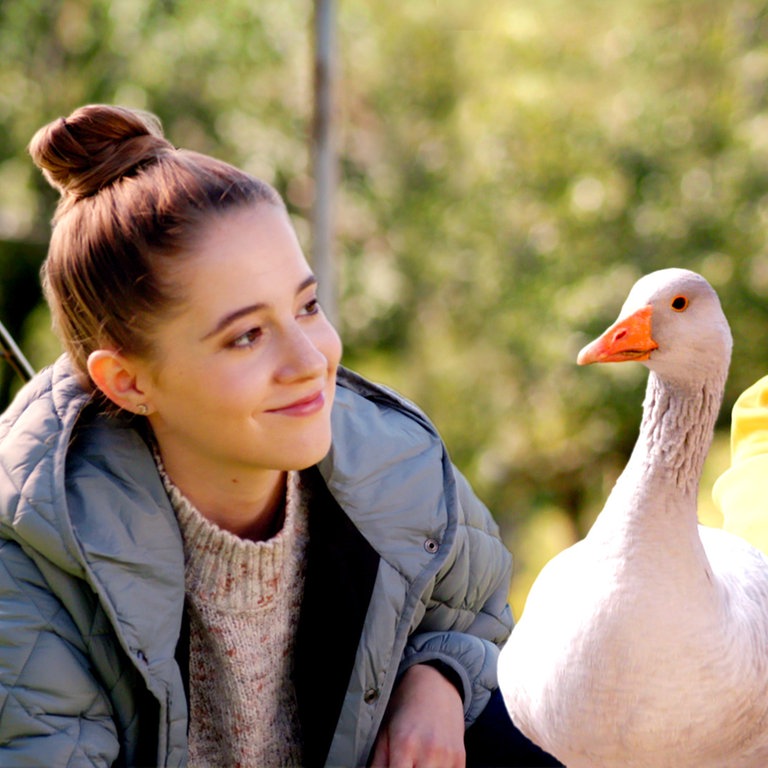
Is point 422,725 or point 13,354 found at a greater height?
point 13,354

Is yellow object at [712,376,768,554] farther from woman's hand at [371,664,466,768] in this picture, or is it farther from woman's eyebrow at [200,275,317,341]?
woman's eyebrow at [200,275,317,341]

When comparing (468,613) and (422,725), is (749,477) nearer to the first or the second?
(468,613)

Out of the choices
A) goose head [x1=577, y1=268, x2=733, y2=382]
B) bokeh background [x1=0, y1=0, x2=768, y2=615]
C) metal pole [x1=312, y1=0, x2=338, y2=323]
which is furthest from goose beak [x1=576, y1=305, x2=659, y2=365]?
bokeh background [x1=0, y1=0, x2=768, y2=615]

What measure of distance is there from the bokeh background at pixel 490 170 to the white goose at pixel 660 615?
13.7 feet

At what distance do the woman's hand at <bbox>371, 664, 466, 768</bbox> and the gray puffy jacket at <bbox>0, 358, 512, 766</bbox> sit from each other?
1.2 inches

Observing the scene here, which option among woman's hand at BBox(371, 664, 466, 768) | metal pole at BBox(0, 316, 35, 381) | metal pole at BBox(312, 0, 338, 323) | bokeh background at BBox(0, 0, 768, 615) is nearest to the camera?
woman's hand at BBox(371, 664, 466, 768)

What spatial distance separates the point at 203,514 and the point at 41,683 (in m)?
0.31

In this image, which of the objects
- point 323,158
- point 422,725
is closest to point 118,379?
point 422,725

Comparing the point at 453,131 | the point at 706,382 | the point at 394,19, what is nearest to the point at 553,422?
the point at 453,131

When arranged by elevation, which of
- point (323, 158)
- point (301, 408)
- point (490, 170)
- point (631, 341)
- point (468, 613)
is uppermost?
point (631, 341)

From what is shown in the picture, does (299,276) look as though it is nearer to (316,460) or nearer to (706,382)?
(316,460)

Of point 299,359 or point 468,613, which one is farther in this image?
point 468,613

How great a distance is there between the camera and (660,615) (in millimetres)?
1312

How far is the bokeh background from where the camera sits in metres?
5.98
